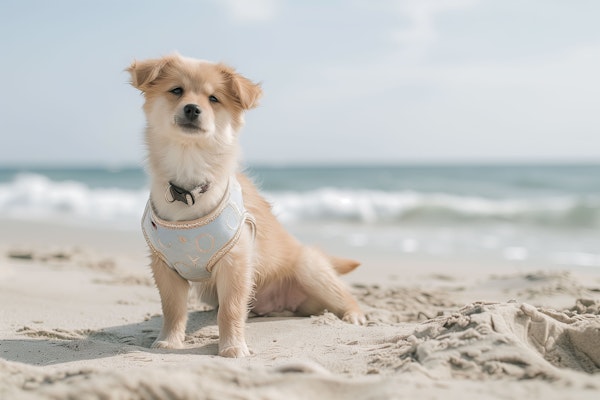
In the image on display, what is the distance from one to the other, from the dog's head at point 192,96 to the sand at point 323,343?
1.11m

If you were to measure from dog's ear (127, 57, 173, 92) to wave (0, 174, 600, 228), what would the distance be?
7.65m

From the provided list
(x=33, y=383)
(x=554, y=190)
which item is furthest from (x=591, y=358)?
(x=554, y=190)

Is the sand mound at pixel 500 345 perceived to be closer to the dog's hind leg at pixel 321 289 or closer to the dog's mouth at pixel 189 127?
the dog's hind leg at pixel 321 289

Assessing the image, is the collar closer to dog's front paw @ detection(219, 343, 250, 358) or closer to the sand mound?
dog's front paw @ detection(219, 343, 250, 358)

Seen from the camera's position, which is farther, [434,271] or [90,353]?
[434,271]

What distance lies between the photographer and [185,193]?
317 centimetres

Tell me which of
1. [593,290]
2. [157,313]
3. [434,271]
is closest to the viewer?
[157,313]

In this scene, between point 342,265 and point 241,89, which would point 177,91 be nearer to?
point 241,89

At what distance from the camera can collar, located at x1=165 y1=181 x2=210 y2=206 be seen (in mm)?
3170

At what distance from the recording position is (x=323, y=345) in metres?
3.08

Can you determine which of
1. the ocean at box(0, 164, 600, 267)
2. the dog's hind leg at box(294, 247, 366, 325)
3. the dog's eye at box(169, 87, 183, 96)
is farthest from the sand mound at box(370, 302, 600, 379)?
the ocean at box(0, 164, 600, 267)

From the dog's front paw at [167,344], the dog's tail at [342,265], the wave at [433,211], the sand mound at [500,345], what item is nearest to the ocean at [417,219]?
the wave at [433,211]

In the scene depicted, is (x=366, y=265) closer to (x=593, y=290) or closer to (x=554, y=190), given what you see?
(x=593, y=290)

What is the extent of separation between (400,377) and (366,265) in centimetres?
438
